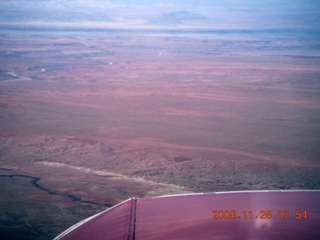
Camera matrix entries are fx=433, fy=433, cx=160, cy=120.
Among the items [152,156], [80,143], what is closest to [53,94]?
[80,143]
